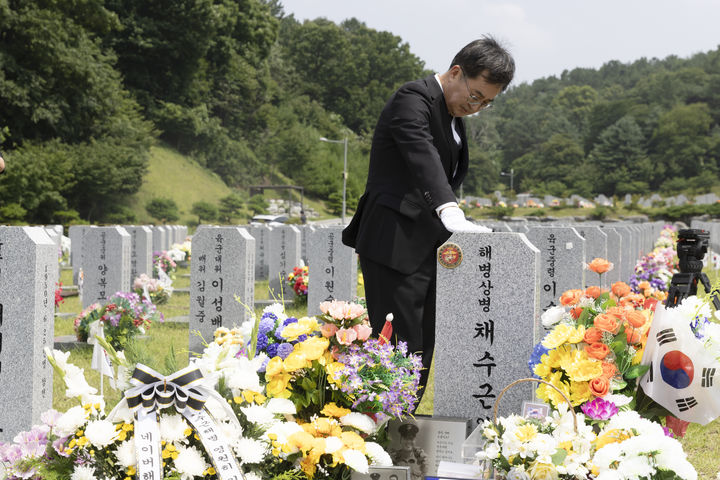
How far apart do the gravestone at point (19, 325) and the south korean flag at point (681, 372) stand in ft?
10.6

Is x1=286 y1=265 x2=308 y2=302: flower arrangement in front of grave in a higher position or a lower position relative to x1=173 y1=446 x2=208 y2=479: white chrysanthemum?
lower

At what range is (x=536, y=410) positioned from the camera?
2900 millimetres

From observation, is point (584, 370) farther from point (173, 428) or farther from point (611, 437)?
point (173, 428)

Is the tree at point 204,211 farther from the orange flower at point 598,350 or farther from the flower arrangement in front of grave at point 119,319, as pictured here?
the orange flower at point 598,350

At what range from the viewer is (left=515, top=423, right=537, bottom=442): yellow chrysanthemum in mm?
2336

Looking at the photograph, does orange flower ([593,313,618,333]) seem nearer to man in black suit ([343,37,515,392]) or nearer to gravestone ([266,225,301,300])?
man in black suit ([343,37,515,392])

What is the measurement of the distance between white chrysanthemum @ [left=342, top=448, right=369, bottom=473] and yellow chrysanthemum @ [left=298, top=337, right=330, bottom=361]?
14.7 inches

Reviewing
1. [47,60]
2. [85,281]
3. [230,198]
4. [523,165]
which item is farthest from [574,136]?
[85,281]

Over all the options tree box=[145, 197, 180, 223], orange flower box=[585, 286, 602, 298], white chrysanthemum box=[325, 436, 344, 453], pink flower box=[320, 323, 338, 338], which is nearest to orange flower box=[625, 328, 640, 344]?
orange flower box=[585, 286, 602, 298]

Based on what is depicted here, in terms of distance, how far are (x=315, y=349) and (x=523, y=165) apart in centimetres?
9207

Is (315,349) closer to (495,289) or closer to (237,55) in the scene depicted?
(495,289)

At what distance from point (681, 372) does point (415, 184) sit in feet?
4.36

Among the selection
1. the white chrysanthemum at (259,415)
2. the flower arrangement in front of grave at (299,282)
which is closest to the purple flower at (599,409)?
the white chrysanthemum at (259,415)

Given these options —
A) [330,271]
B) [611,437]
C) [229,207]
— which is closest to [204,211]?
[229,207]
